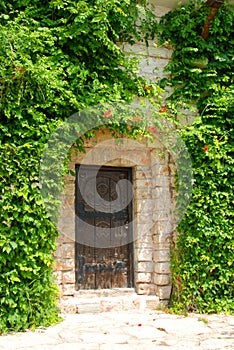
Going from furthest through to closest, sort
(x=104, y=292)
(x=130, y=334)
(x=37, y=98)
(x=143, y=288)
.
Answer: (x=143, y=288) → (x=104, y=292) → (x=37, y=98) → (x=130, y=334)

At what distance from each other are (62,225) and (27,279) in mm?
982

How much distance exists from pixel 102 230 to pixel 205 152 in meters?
1.63

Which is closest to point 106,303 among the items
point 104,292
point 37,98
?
point 104,292

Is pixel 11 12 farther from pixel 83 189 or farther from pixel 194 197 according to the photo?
pixel 194 197

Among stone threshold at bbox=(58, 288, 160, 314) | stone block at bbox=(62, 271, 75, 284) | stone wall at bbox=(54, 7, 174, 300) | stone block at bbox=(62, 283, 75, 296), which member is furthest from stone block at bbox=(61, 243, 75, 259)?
stone threshold at bbox=(58, 288, 160, 314)

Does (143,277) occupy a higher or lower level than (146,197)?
lower

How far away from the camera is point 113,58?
4609mm

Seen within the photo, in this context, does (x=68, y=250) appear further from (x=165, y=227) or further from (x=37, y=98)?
(x=37, y=98)

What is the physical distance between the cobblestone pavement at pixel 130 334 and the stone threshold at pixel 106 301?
12cm

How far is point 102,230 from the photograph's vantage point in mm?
4906

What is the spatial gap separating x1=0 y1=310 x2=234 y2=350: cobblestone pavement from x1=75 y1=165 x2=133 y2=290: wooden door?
572mm

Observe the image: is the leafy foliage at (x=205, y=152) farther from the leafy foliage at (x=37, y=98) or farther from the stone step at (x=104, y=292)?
the leafy foliage at (x=37, y=98)

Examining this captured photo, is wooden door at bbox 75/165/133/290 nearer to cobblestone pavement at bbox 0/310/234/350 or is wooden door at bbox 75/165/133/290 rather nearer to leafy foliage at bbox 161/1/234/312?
cobblestone pavement at bbox 0/310/234/350

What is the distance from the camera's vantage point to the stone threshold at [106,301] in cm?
441
